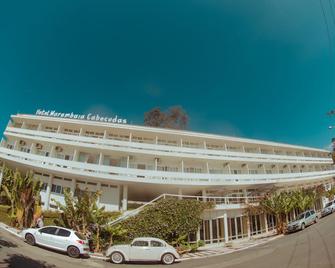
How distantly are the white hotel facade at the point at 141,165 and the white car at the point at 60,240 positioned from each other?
10154 mm

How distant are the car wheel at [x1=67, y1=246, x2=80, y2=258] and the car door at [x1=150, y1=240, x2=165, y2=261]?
4093 mm

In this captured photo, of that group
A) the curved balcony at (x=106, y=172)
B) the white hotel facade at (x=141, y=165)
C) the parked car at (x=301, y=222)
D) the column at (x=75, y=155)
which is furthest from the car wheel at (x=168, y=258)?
the column at (x=75, y=155)

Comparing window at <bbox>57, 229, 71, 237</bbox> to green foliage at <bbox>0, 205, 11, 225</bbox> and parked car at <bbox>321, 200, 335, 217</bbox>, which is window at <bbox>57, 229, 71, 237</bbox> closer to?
green foliage at <bbox>0, 205, 11, 225</bbox>

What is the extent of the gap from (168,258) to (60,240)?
6202 millimetres

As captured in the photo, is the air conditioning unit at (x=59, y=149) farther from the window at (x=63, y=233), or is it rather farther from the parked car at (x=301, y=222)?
the parked car at (x=301, y=222)

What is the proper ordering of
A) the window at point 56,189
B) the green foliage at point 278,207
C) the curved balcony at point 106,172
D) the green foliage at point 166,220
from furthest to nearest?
the window at point 56,189, the green foliage at point 278,207, the curved balcony at point 106,172, the green foliage at point 166,220

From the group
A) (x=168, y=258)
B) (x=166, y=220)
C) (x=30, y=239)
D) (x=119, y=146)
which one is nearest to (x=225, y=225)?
(x=166, y=220)

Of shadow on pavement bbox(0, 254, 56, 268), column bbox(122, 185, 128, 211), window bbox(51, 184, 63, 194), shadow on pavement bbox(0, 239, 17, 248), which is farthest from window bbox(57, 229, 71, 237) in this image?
window bbox(51, 184, 63, 194)

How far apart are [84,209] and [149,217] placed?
483 centimetres

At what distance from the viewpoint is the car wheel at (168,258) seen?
15258 mm

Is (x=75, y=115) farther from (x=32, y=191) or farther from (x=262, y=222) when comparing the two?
(x=262, y=222)

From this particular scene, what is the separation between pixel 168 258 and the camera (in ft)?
50.2

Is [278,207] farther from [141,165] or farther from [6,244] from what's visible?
[6,244]

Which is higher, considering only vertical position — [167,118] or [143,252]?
[167,118]
